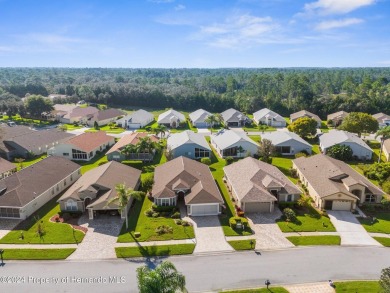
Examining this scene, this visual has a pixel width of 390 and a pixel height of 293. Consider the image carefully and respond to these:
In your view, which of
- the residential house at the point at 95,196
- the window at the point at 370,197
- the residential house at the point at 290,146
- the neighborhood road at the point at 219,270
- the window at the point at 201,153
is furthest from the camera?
the residential house at the point at 290,146

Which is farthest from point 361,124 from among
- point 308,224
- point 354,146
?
point 308,224

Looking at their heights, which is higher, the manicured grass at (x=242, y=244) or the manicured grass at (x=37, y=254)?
the manicured grass at (x=242, y=244)

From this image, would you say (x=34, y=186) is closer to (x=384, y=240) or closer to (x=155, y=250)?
(x=155, y=250)

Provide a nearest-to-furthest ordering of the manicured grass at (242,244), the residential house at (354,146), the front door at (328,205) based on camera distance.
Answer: the manicured grass at (242,244) → the front door at (328,205) → the residential house at (354,146)

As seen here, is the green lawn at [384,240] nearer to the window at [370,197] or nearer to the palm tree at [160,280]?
the window at [370,197]

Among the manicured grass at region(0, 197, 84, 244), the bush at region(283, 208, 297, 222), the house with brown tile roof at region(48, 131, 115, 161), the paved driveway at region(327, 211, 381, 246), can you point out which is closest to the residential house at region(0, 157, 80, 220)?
the manicured grass at region(0, 197, 84, 244)

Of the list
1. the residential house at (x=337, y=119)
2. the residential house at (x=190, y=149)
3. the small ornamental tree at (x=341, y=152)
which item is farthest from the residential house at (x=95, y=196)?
the residential house at (x=337, y=119)
